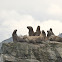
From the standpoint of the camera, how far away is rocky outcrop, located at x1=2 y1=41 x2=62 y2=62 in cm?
2475

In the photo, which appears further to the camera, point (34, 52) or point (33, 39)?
point (33, 39)

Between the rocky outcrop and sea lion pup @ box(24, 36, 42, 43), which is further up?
sea lion pup @ box(24, 36, 42, 43)

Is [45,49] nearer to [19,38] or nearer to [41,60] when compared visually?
[41,60]

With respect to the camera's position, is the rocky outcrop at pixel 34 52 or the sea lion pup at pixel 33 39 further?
the sea lion pup at pixel 33 39

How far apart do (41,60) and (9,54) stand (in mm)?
3750

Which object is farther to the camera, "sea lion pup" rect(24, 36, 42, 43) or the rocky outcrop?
"sea lion pup" rect(24, 36, 42, 43)

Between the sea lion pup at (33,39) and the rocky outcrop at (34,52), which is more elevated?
the sea lion pup at (33,39)

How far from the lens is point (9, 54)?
25.4 meters

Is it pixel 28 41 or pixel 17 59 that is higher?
pixel 28 41

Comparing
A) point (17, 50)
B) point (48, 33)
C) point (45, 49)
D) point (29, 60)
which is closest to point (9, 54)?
point (17, 50)

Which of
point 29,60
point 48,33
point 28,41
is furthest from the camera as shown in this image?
→ point 48,33

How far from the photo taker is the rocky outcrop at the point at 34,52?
24.8m

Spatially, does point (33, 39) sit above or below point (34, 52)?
above

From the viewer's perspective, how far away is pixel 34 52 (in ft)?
82.2
